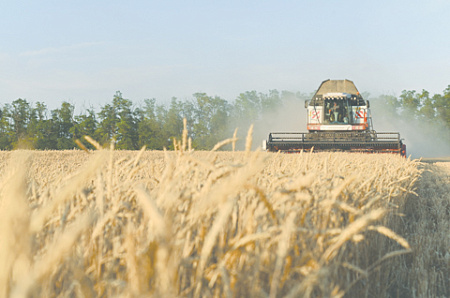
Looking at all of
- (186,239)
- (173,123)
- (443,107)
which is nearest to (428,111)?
(443,107)

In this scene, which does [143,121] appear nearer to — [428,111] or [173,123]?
[173,123]

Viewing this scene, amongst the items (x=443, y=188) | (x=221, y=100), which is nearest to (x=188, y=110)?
(x=221, y=100)

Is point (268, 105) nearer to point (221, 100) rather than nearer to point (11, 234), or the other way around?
point (221, 100)

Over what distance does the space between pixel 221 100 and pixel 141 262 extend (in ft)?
198

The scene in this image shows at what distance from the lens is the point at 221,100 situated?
61156mm

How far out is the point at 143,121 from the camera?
48.0 metres

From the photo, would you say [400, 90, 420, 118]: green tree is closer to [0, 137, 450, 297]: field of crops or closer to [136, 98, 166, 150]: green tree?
[136, 98, 166, 150]: green tree

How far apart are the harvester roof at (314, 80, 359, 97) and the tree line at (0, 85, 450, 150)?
19585 mm

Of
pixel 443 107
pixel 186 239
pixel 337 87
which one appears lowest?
pixel 186 239

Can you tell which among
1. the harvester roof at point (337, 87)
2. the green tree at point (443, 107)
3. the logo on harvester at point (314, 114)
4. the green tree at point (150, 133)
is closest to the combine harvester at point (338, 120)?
the logo on harvester at point (314, 114)

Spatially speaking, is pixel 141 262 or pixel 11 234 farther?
pixel 141 262

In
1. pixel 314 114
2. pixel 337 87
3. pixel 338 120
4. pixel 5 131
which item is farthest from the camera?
pixel 5 131

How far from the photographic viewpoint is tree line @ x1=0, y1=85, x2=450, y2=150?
45.1 metres

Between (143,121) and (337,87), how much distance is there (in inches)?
1256
